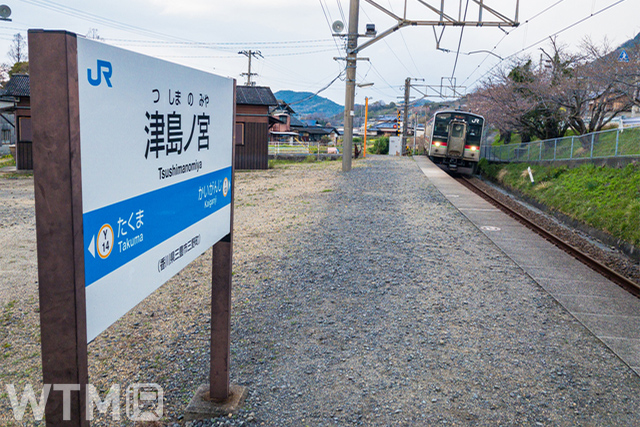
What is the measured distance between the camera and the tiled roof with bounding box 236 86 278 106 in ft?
80.2

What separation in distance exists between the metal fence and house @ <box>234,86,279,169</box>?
12.2 m

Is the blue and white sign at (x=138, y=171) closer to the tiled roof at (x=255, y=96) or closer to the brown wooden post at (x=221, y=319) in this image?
the brown wooden post at (x=221, y=319)

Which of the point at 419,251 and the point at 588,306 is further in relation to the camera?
the point at 419,251

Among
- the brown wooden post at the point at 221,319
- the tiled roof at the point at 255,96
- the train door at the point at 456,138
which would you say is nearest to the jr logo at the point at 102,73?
the brown wooden post at the point at 221,319

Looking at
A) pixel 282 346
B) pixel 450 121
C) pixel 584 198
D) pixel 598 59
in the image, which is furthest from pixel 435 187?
pixel 282 346

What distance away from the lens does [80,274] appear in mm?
1780

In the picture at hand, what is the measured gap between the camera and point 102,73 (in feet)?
5.99

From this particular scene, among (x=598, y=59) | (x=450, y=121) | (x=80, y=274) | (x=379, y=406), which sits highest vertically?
(x=598, y=59)

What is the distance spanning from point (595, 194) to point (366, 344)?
38.4 ft

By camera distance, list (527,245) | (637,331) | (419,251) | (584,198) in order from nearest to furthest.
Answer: (637,331), (419,251), (527,245), (584,198)

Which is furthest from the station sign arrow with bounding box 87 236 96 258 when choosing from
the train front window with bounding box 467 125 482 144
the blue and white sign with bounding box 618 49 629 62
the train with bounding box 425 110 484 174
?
the train front window with bounding box 467 125 482 144

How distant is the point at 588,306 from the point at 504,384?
8.95 feet

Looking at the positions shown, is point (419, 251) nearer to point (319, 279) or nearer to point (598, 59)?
point (319, 279)

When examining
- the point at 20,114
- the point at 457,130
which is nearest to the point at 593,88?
the point at 457,130
